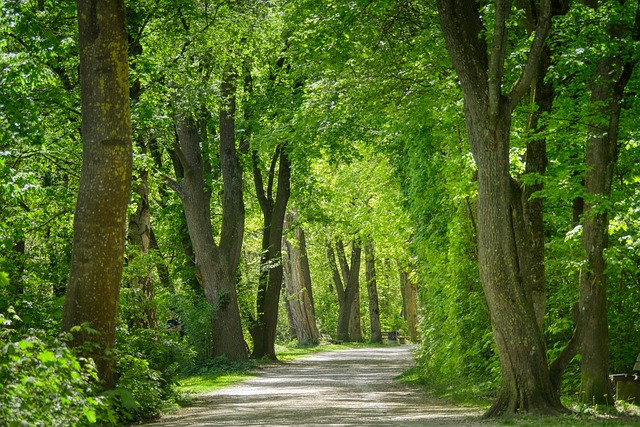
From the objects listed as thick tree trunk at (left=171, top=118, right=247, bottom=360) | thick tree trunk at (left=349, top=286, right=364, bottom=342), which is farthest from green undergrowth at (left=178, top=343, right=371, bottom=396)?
thick tree trunk at (left=349, top=286, right=364, bottom=342)

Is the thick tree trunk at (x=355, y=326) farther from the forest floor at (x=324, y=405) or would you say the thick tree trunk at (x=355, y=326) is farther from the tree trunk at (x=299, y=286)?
the forest floor at (x=324, y=405)

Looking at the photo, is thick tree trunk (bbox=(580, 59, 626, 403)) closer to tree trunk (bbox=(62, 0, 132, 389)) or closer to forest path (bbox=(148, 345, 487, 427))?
forest path (bbox=(148, 345, 487, 427))

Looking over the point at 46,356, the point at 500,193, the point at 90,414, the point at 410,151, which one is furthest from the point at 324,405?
the point at 90,414

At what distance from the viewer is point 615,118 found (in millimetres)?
13625

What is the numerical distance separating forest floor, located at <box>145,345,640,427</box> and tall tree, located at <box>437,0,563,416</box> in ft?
2.90

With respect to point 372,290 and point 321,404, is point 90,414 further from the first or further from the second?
point 372,290

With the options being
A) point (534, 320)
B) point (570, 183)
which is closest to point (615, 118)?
point (570, 183)

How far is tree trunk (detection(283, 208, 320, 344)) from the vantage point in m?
42.6

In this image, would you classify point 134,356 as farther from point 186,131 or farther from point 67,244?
point 186,131

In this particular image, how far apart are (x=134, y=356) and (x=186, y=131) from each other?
12.7 metres

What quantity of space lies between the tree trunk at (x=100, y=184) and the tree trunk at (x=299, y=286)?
28.4 metres

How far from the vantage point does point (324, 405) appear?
15.1 metres

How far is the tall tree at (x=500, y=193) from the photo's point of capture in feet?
40.7

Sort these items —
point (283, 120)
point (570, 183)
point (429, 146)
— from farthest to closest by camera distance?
1. point (283, 120)
2. point (429, 146)
3. point (570, 183)
